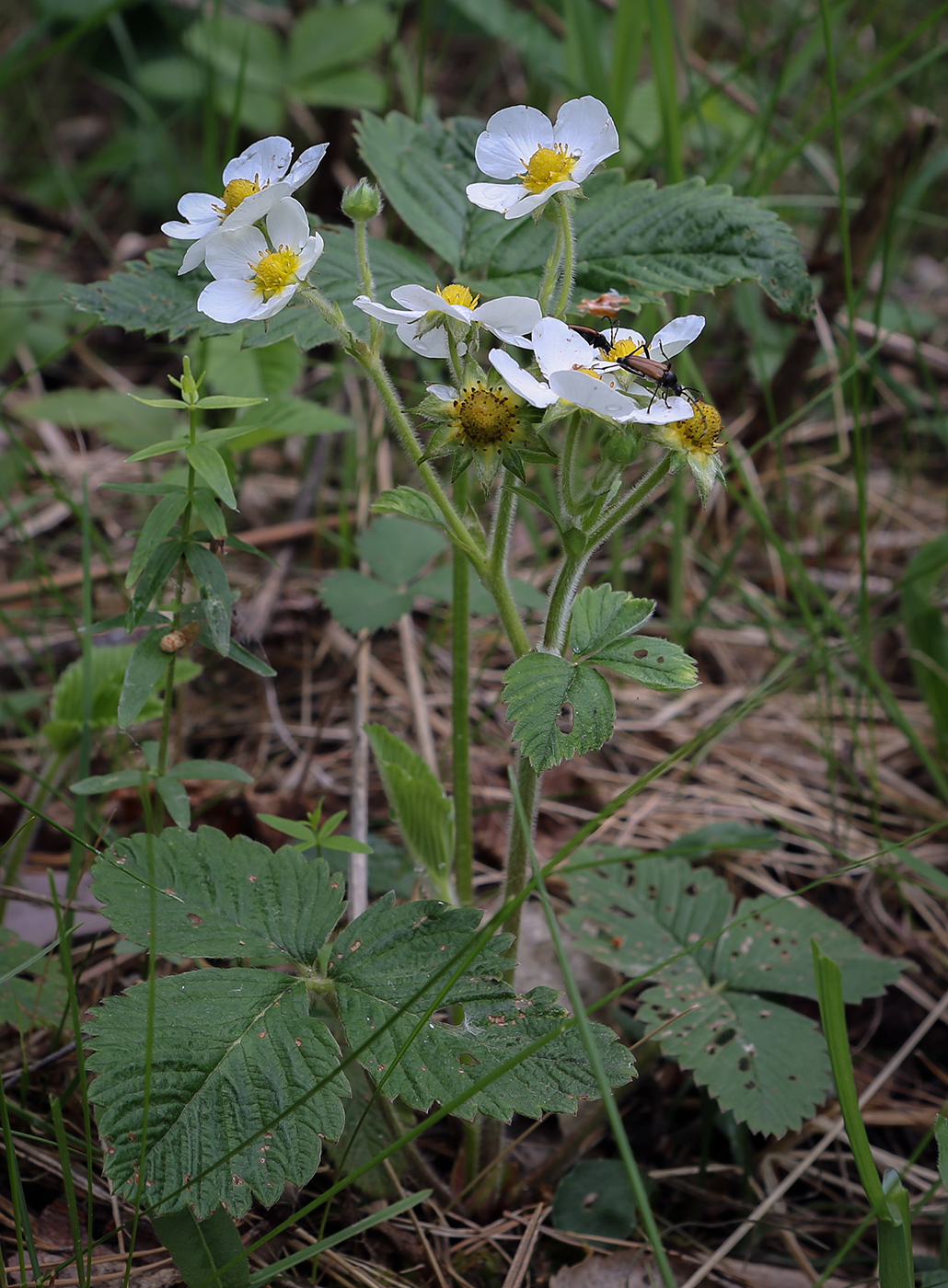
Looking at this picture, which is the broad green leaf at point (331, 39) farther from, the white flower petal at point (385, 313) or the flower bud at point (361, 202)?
the white flower petal at point (385, 313)

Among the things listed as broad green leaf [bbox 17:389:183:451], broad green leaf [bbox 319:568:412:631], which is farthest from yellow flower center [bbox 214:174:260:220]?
broad green leaf [bbox 17:389:183:451]

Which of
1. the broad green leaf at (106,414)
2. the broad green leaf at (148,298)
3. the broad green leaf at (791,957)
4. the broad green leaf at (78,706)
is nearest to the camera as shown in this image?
the broad green leaf at (148,298)

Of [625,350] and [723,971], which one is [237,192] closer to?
[625,350]

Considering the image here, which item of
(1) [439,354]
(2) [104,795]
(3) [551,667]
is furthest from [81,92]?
(3) [551,667]

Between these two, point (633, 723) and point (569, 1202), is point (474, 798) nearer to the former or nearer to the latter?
point (633, 723)

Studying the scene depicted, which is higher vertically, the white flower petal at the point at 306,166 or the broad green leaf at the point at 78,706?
the white flower petal at the point at 306,166

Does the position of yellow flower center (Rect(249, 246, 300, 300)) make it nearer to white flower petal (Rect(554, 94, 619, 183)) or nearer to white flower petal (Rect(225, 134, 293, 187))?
white flower petal (Rect(225, 134, 293, 187))

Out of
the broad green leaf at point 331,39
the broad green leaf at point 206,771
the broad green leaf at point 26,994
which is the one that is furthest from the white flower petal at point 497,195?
the broad green leaf at point 331,39
